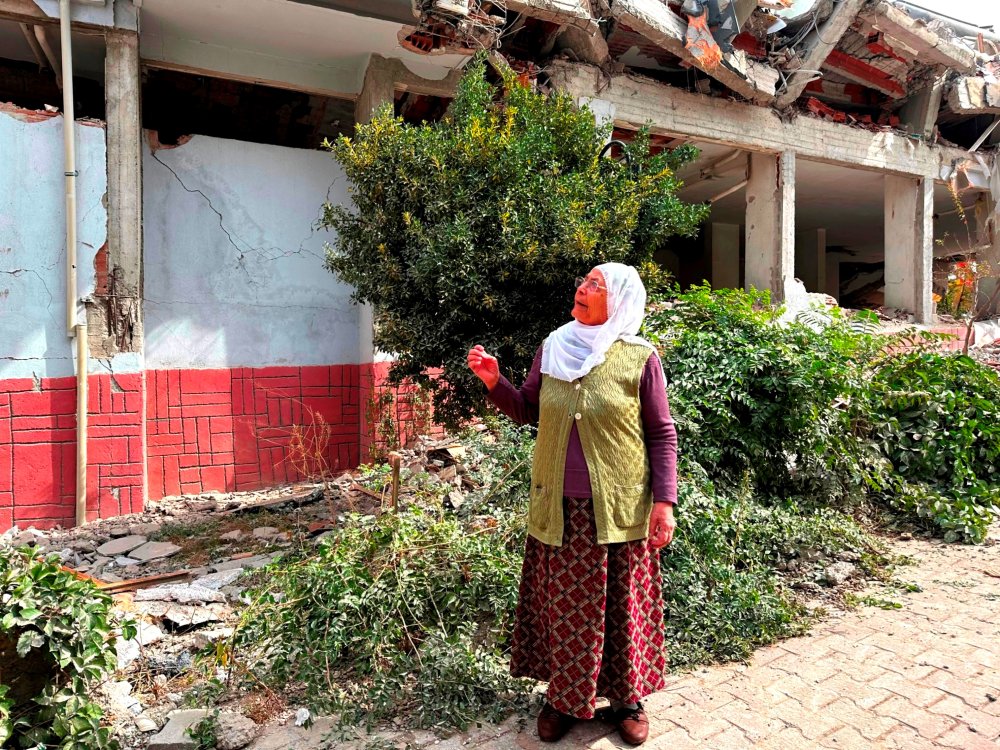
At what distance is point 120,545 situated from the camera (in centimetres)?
462

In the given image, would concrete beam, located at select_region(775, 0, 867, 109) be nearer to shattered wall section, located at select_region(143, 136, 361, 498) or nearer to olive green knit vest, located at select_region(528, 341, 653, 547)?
shattered wall section, located at select_region(143, 136, 361, 498)

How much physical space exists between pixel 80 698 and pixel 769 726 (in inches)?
99.0

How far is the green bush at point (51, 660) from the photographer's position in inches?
86.4

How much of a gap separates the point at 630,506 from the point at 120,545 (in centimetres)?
406

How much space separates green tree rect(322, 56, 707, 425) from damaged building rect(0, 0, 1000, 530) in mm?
1850

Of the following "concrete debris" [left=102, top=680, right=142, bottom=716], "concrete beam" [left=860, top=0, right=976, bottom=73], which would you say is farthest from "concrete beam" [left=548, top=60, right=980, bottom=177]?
"concrete debris" [left=102, top=680, right=142, bottom=716]

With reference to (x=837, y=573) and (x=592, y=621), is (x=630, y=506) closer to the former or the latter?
(x=592, y=621)

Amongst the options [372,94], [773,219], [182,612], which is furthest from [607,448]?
[773,219]

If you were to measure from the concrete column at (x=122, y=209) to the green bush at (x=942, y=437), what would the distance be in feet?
19.4

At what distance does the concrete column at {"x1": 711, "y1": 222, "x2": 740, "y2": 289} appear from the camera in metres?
12.9

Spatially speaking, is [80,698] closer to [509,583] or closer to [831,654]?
[509,583]

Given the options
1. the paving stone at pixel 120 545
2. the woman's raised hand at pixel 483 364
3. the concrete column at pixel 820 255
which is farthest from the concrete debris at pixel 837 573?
the concrete column at pixel 820 255

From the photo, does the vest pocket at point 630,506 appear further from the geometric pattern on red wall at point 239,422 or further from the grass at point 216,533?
the geometric pattern on red wall at point 239,422

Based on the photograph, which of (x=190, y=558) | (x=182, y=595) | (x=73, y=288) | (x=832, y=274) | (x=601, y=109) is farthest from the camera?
(x=832, y=274)
